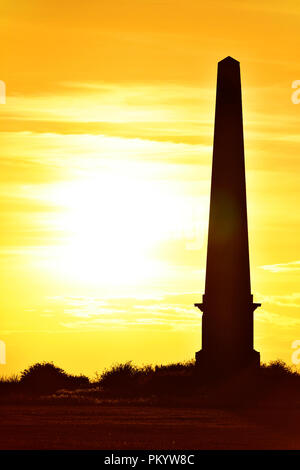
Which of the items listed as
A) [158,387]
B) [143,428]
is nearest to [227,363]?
[158,387]

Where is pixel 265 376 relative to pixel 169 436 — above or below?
above

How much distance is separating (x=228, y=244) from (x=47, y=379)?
583cm

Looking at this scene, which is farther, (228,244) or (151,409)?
(228,244)

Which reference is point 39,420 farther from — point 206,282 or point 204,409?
point 206,282

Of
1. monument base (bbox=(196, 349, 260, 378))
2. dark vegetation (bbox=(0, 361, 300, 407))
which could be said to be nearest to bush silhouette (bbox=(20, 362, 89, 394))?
dark vegetation (bbox=(0, 361, 300, 407))

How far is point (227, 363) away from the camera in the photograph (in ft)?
84.8

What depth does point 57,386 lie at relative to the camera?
25.5 metres

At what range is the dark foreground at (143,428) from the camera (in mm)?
16141

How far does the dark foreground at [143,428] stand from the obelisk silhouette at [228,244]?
4021 mm

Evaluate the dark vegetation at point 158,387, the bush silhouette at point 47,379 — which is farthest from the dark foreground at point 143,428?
the bush silhouette at point 47,379

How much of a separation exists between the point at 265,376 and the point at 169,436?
349 inches

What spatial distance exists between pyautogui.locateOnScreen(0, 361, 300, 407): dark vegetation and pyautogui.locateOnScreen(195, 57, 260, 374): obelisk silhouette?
713 mm

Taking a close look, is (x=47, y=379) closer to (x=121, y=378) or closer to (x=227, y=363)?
(x=121, y=378)
